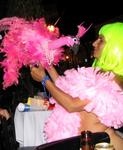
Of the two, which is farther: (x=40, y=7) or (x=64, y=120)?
(x=40, y=7)

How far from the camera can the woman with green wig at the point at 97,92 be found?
2.09 metres

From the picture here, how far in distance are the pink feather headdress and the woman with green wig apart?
3.4 inches

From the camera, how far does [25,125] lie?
3.15 m

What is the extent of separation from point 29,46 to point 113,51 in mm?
525

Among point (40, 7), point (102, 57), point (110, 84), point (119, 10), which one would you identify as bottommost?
point (110, 84)

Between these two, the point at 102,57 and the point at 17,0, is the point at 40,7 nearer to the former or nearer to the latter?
the point at 17,0

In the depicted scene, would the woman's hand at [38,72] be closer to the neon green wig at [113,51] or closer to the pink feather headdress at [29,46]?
the pink feather headdress at [29,46]

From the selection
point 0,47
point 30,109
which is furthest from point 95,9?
point 0,47

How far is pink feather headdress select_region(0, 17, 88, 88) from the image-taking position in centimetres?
220

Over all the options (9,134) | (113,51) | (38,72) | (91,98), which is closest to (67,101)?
(91,98)

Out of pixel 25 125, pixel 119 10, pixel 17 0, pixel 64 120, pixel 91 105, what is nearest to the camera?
pixel 91 105

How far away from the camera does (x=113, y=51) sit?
212 centimetres

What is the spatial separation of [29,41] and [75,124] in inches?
23.5

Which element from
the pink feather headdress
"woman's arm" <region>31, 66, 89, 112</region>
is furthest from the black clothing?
"woman's arm" <region>31, 66, 89, 112</region>
